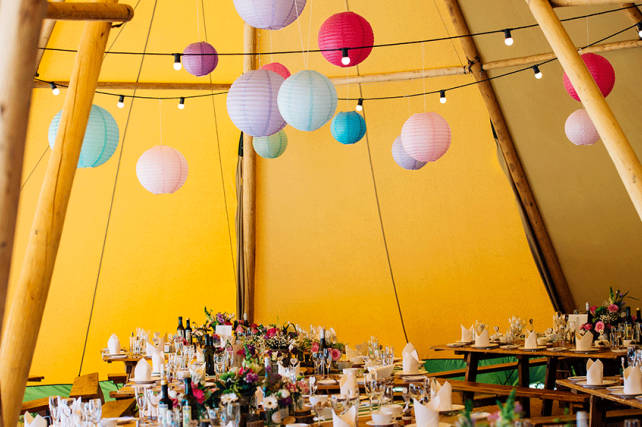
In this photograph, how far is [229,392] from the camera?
3240 mm

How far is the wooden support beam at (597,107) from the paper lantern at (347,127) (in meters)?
2.12

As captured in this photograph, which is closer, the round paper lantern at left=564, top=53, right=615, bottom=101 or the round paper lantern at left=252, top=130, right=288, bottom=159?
the round paper lantern at left=564, top=53, right=615, bottom=101

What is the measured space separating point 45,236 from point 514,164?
5915 mm

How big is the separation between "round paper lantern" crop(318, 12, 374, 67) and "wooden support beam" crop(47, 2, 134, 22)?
1.91m

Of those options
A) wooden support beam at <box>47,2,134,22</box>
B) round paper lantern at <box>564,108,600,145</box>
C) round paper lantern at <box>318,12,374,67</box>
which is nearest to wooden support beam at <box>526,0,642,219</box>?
round paper lantern at <box>318,12,374,67</box>

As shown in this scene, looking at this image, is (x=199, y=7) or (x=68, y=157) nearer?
(x=68, y=157)

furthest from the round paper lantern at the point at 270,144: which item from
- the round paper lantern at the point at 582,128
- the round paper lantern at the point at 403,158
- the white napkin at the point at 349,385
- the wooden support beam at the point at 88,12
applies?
the wooden support beam at the point at 88,12

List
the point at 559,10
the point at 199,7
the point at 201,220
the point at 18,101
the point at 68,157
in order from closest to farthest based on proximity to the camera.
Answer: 1. the point at 18,101
2. the point at 68,157
3. the point at 559,10
4. the point at 199,7
5. the point at 201,220

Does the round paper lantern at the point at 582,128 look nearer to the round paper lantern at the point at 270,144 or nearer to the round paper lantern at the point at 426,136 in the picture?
the round paper lantern at the point at 426,136

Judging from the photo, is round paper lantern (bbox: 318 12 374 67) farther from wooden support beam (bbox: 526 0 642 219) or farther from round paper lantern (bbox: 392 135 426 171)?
round paper lantern (bbox: 392 135 426 171)

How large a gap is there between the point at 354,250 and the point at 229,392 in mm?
5632

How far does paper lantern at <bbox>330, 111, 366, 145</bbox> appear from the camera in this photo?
19.9ft

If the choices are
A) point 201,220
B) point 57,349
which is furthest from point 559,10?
Answer: point 57,349

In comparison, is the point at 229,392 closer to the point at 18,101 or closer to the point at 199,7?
the point at 18,101
